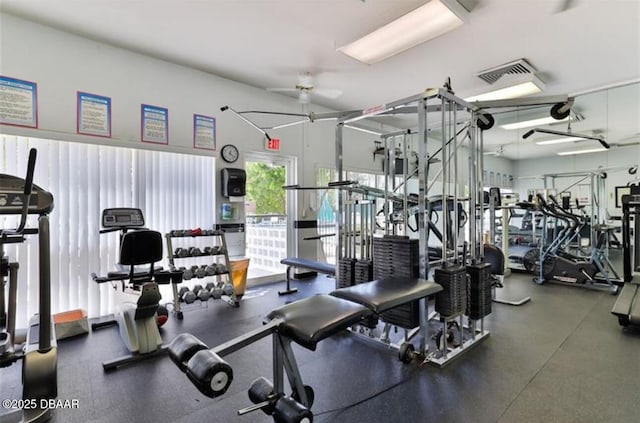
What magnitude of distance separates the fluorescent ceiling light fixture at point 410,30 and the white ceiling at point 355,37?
0.50 feet

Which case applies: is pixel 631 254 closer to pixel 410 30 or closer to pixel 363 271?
pixel 363 271

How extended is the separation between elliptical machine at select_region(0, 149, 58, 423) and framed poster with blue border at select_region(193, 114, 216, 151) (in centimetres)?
240

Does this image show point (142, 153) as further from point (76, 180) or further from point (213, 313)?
point (213, 313)

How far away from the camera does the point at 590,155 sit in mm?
5234

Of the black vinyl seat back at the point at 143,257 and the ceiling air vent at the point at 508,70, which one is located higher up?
the ceiling air vent at the point at 508,70

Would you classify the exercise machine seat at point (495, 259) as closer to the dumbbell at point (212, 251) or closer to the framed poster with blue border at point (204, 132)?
the dumbbell at point (212, 251)

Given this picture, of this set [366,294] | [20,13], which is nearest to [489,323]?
[366,294]

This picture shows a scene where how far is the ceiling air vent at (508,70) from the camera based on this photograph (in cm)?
389

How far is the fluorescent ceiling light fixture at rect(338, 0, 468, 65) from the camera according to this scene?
251 centimetres

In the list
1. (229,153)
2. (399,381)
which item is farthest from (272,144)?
(399,381)

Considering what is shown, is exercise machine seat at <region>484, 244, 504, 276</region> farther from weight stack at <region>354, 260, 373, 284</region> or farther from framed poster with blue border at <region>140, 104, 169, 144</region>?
framed poster with blue border at <region>140, 104, 169, 144</region>

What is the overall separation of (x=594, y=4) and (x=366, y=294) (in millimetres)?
3237

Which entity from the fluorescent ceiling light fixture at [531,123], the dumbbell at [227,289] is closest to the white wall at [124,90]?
the dumbbell at [227,289]

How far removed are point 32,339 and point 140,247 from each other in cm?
93
